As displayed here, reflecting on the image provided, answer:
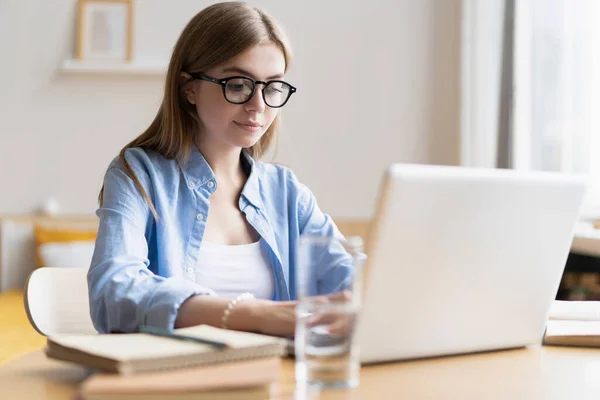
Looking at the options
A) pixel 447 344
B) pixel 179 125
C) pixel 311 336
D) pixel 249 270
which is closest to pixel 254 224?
pixel 249 270

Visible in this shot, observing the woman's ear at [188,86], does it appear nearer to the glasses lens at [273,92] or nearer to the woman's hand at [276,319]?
the glasses lens at [273,92]

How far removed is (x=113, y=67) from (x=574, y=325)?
2.91m

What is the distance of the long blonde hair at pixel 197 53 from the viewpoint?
1621 millimetres

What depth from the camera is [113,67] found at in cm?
392

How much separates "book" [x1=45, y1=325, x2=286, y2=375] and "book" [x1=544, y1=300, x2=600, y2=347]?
56 cm

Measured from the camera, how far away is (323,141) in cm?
402

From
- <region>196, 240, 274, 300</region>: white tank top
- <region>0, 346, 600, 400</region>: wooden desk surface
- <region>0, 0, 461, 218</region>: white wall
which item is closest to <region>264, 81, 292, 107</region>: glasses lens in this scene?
<region>196, 240, 274, 300</region>: white tank top

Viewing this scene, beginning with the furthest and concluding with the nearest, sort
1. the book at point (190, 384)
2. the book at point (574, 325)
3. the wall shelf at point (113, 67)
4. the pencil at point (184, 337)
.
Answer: the wall shelf at point (113, 67) < the book at point (574, 325) < the pencil at point (184, 337) < the book at point (190, 384)

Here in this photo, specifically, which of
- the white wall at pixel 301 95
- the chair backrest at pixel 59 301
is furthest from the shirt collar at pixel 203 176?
the white wall at pixel 301 95

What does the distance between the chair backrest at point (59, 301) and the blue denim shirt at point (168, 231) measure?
0.62 feet

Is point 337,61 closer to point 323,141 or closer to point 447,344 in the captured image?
point 323,141

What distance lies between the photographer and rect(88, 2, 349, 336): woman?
5.15 feet

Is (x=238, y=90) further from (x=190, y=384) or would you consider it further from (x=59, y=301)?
(x=190, y=384)

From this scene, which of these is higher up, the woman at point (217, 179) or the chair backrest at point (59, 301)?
the woman at point (217, 179)
